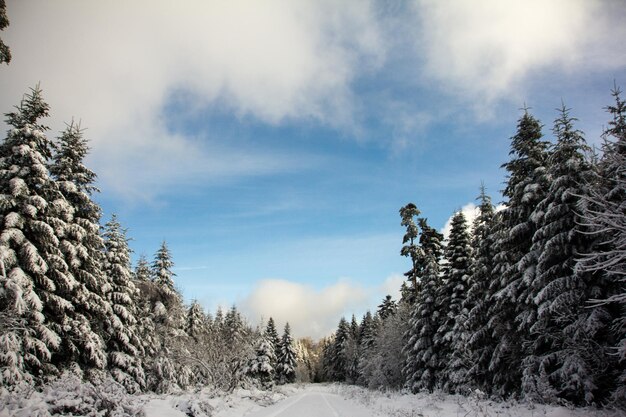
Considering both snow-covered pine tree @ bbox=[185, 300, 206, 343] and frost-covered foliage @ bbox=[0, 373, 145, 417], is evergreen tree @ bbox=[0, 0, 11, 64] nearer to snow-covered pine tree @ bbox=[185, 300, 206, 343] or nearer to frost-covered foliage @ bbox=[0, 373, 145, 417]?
Answer: frost-covered foliage @ bbox=[0, 373, 145, 417]

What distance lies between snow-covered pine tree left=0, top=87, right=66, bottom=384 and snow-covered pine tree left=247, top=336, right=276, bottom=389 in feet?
A: 129

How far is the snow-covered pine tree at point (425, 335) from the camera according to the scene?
27.7 m

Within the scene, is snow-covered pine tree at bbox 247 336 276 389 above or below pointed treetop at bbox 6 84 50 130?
below

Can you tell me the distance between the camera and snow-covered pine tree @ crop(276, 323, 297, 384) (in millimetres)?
68250

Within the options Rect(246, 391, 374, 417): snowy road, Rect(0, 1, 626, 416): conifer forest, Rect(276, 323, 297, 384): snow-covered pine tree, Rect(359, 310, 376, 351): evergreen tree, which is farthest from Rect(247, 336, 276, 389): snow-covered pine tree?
Rect(246, 391, 374, 417): snowy road

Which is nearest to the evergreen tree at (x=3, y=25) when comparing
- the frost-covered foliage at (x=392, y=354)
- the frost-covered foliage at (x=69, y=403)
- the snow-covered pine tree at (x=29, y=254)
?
the snow-covered pine tree at (x=29, y=254)

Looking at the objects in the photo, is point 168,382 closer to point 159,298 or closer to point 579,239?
point 159,298

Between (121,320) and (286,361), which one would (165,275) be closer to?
(121,320)

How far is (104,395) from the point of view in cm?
1046

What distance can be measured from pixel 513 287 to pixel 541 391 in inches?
181

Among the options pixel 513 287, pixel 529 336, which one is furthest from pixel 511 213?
pixel 529 336

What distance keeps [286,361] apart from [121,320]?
51676 millimetres

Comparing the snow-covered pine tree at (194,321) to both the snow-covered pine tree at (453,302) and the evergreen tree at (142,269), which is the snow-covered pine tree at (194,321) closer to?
the evergreen tree at (142,269)

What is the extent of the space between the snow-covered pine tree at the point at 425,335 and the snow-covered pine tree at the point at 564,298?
12858mm
